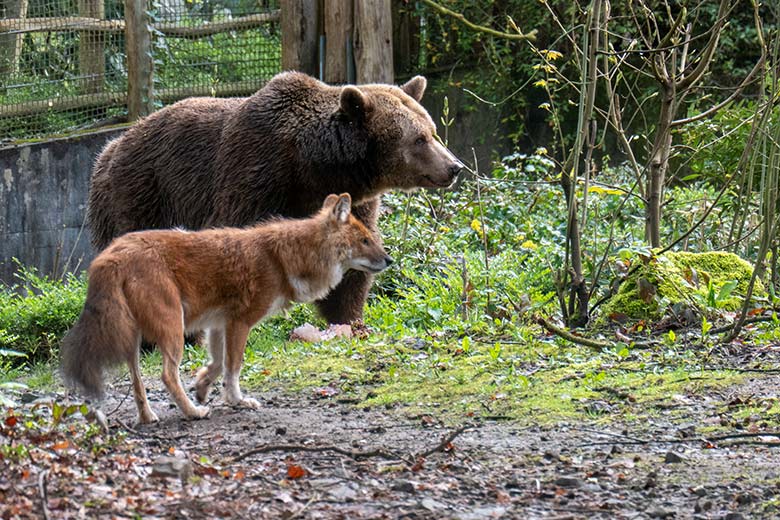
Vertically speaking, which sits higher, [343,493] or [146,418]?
[343,493]

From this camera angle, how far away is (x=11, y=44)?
492 inches

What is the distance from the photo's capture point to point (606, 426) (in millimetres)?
5754

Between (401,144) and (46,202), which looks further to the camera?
(46,202)

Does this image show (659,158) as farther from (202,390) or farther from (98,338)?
(98,338)

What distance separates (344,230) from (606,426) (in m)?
2.32

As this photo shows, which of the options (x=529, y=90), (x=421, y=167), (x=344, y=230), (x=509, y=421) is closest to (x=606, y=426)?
(x=509, y=421)

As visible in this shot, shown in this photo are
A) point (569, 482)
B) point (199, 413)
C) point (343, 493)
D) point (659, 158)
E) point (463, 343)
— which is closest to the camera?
point (343, 493)

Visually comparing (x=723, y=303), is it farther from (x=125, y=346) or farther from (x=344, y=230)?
(x=125, y=346)

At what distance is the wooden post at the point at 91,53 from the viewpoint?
12.8 m

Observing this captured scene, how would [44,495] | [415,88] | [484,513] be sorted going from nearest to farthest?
1. [44,495]
2. [484,513]
3. [415,88]

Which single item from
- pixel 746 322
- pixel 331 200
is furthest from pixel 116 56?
pixel 746 322

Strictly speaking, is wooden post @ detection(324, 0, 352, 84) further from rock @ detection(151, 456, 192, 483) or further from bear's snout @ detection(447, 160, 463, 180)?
rock @ detection(151, 456, 192, 483)

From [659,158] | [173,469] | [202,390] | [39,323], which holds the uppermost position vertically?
[659,158]

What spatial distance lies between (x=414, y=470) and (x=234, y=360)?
1.97 meters
